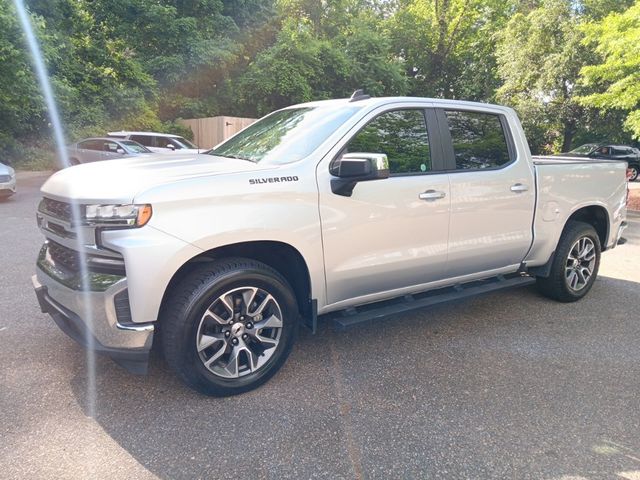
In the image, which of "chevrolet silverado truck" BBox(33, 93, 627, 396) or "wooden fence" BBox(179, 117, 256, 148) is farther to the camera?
"wooden fence" BBox(179, 117, 256, 148)

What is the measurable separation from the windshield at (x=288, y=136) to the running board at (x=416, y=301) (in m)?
1.22

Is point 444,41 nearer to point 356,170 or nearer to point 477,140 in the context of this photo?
point 477,140

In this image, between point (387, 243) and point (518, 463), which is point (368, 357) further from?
point (518, 463)

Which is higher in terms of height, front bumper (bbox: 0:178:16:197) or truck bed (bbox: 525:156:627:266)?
front bumper (bbox: 0:178:16:197)

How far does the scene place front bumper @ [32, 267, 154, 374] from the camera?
2623mm

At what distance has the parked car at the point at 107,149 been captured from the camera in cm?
1402

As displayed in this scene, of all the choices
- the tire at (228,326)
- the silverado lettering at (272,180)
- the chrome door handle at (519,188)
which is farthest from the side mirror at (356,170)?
the chrome door handle at (519,188)

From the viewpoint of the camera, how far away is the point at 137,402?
9.64 feet

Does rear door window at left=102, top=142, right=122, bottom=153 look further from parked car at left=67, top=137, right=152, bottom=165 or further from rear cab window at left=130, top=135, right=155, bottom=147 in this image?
rear cab window at left=130, top=135, right=155, bottom=147

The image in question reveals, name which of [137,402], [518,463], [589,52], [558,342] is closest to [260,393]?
[137,402]

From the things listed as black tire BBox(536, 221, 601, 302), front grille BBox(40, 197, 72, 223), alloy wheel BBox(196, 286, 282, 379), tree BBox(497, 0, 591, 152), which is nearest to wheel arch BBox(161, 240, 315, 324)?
alloy wheel BBox(196, 286, 282, 379)

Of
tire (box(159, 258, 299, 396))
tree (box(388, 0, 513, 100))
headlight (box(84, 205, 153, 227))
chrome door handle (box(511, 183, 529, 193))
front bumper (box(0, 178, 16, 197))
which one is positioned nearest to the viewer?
headlight (box(84, 205, 153, 227))

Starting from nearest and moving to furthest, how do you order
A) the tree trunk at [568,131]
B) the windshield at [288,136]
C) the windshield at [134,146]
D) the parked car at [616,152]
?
the windshield at [288,136]
the windshield at [134,146]
the tree trunk at [568,131]
the parked car at [616,152]

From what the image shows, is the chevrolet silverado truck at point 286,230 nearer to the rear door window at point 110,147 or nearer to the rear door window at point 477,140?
the rear door window at point 477,140
